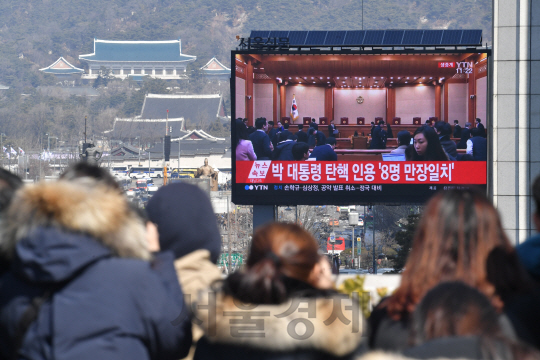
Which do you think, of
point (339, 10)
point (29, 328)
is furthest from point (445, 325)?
point (339, 10)

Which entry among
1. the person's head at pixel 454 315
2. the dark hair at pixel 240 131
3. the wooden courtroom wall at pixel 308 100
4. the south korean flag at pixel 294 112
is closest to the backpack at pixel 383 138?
the wooden courtroom wall at pixel 308 100

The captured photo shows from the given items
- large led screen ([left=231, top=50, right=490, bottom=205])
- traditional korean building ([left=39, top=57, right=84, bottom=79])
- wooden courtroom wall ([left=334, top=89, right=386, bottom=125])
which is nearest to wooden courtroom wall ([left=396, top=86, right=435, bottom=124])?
large led screen ([left=231, top=50, right=490, bottom=205])

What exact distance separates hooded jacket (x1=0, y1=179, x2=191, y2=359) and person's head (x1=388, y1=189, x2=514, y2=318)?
90cm

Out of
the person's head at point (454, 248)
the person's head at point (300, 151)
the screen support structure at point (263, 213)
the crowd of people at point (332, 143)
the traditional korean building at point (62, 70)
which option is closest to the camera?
the person's head at point (454, 248)

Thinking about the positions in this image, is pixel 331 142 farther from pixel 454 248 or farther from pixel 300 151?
pixel 454 248

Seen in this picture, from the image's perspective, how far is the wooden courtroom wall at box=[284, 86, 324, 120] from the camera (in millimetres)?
13939

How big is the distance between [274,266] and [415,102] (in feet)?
39.4

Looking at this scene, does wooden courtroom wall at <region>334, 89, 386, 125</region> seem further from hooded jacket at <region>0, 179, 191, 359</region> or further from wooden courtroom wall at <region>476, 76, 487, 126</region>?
hooded jacket at <region>0, 179, 191, 359</region>

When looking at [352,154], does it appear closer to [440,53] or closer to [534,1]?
[440,53]

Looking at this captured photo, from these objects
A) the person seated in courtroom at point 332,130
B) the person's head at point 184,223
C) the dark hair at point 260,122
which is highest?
the dark hair at point 260,122

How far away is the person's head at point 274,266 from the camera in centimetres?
233

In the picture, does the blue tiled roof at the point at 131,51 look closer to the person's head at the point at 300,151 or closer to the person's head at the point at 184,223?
the person's head at the point at 300,151

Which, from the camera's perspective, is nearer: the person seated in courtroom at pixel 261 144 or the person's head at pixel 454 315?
the person's head at pixel 454 315

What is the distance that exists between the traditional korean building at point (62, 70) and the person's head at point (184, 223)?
129 metres
